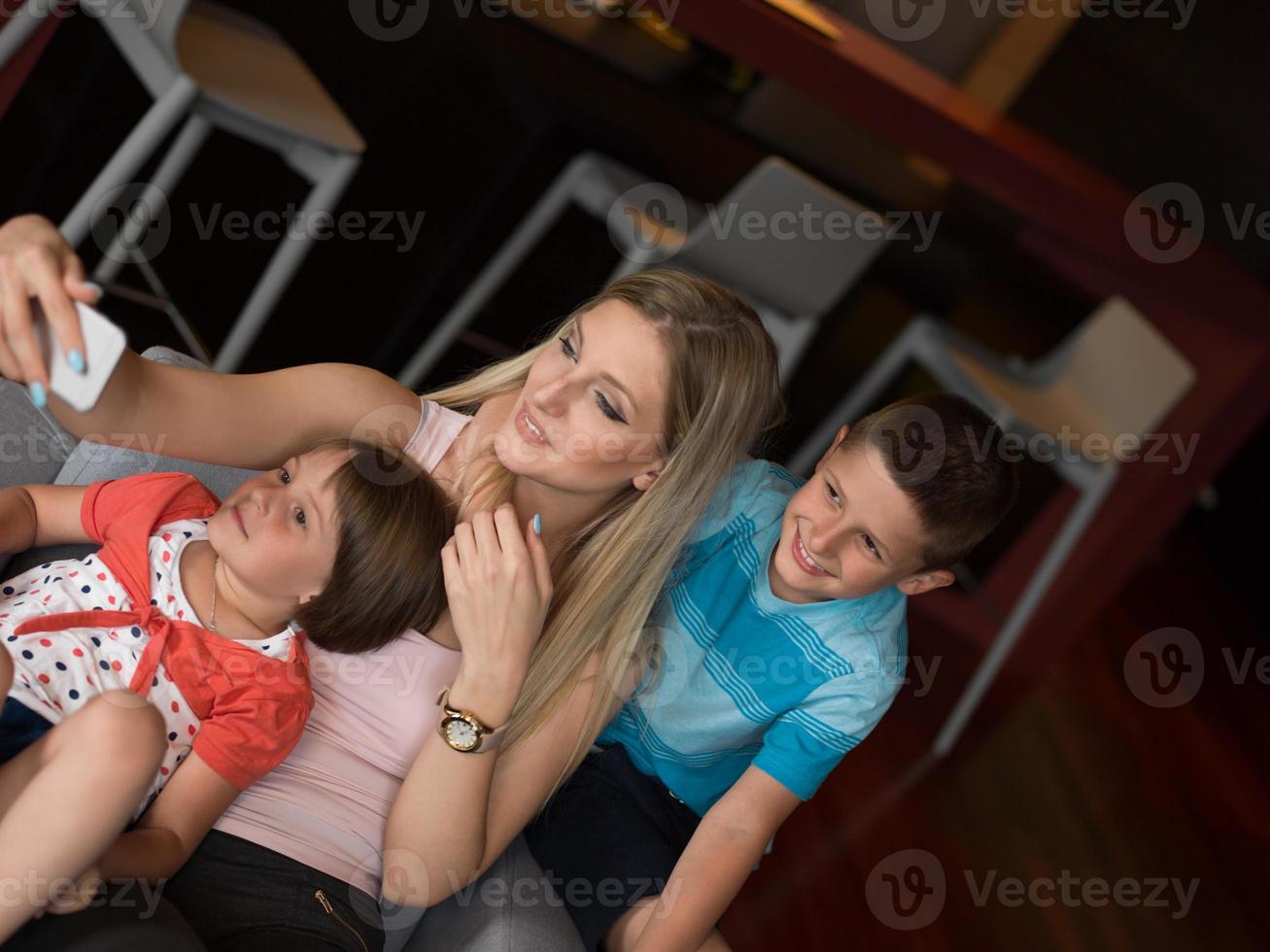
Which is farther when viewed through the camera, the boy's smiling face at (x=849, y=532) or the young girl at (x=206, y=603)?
the boy's smiling face at (x=849, y=532)

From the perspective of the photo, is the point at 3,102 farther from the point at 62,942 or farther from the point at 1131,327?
the point at 1131,327

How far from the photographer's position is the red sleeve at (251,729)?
1.20 metres

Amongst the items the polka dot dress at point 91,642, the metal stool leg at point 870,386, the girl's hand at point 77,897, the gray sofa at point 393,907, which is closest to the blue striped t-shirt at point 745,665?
the gray sofa at point 393,907

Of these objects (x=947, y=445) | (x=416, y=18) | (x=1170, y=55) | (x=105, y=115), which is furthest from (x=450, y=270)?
(x=1170, y=55)

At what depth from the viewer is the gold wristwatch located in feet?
3.98

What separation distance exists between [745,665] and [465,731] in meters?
0.41

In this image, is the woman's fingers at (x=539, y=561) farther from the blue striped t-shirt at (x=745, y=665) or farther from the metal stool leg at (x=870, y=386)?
the metal stool leg at (x=870, y=386)

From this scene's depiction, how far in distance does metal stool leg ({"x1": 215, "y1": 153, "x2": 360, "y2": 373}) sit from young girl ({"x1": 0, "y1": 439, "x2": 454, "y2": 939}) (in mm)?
1041

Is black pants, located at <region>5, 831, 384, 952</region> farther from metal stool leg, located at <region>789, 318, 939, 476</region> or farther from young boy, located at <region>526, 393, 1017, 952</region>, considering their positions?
metal stool leg, located at <region>789, 318, 939, 476</region>

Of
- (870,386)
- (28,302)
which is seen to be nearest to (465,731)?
(28,302)

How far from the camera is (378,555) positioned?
1.28 metres

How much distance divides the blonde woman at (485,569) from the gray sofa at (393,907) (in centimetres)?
5

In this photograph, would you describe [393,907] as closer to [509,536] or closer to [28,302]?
[509,536]

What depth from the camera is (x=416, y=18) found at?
2709 mm
